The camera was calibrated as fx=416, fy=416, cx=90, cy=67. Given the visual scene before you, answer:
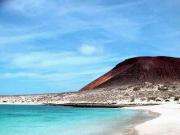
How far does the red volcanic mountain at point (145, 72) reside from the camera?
11538 cm

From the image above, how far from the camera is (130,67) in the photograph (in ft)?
412

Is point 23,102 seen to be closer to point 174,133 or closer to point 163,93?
point 163,93

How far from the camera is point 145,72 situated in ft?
397

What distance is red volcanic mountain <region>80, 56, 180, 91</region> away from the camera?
115 metres

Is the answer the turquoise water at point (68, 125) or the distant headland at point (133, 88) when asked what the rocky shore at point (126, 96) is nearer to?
the distant headland at point (133, 88)

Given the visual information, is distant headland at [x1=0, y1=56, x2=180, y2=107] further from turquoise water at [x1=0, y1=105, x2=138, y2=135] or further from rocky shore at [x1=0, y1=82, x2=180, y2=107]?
turquoise water at [x1=0, y1=105, x2=138, y2=135]

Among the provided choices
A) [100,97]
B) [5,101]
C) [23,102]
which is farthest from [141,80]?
[5,101]

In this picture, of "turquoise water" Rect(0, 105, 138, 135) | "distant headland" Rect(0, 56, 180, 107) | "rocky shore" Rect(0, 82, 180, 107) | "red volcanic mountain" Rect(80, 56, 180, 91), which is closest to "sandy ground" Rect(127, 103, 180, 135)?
"turquoise water" Rect(0, 105, 138, 135)

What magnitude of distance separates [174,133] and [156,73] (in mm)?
104426

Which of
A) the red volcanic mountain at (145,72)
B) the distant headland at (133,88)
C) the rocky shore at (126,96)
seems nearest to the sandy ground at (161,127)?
the distant headland at (133,88)

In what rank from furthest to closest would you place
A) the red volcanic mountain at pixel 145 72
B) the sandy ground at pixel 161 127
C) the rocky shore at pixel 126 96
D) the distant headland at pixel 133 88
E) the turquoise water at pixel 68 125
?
the red volcanic mountain at pixel 145 72 < the distant headland at pixel 133 88 < the rocky shore at pixel 126 96 < the turquoise water at pixel 68 125 < the sandy ground at pixel 161 127

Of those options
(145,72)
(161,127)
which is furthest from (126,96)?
(161,127)

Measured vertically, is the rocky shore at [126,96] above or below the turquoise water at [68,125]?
above

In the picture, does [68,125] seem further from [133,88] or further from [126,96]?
[133,88]
